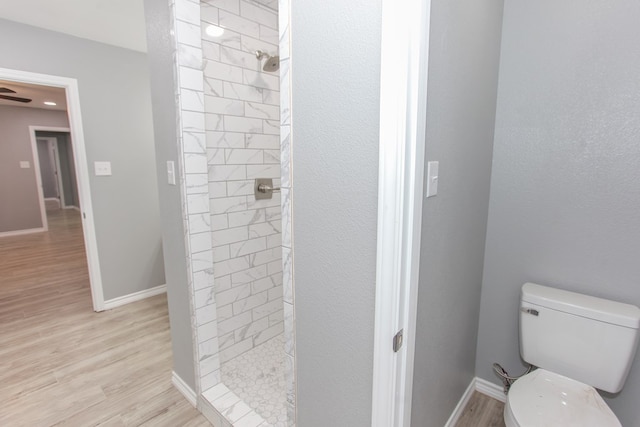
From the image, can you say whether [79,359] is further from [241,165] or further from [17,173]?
[17,173]

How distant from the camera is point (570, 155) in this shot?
142cm

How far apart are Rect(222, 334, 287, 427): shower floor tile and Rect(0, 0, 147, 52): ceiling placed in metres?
2.58

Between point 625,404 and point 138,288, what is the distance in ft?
12.2

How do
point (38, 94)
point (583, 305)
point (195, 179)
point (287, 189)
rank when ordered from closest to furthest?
point (287, 189) < point (583, 305) < point (195, 179) < point (38, 94)

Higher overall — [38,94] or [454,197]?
[38,94]

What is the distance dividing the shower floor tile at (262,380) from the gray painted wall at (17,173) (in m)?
6.19

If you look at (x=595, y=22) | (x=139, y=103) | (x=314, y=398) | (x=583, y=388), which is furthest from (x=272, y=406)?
(x=139, y=103)

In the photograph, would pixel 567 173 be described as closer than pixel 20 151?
Yes

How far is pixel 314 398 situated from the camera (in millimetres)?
1093

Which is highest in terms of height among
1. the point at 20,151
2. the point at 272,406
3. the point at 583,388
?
the point at 20,151

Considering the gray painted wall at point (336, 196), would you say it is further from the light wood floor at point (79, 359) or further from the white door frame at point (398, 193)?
the light wood floor at point (79, 359)

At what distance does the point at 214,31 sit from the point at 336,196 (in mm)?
1470

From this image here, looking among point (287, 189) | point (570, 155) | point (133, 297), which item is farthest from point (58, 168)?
point (570, 155)

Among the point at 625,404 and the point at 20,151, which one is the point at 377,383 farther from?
the point at 20,151
